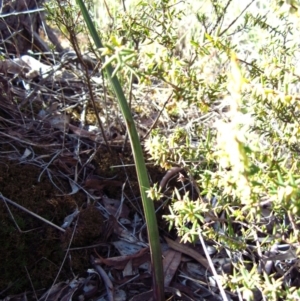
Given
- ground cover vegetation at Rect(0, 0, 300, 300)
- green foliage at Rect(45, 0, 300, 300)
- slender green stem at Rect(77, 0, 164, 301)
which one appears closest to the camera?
green foliage at Rect(45, 0, 300, 300)

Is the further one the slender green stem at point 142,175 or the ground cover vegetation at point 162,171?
the slender green stem at point 142,175

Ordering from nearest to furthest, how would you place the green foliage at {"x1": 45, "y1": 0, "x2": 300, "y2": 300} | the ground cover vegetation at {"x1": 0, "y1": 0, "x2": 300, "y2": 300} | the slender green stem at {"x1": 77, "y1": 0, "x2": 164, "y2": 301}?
the green foliage at {"x1": 45, "y1": 0, "x2": 300, "y2": 300} < the ground cover vegetation at {"x1": 0, "y1": 0, "x2": 300, "y2": 300} < the slender green stem at {"x1": 77, "y1": 0, "x2": 164, "y2": 301}

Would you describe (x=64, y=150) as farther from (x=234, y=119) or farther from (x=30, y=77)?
(x=234, y=119)

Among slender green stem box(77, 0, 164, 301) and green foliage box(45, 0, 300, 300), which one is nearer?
green foliage box(45, 0, 300, 300)

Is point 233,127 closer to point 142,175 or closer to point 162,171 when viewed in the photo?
point 142,175

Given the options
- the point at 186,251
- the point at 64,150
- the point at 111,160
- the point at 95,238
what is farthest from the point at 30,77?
the point at 186,251

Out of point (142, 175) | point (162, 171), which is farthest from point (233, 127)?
point (162, 171)

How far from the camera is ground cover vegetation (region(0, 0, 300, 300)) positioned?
1.36 metres

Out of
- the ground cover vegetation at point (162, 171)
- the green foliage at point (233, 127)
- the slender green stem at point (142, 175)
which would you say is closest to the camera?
the green foliage at point (233, 127)

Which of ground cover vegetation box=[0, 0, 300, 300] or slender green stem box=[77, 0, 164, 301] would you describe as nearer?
ground cover vegetation box=[0, 0, 300, 300]

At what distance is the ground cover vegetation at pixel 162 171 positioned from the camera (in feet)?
4.45

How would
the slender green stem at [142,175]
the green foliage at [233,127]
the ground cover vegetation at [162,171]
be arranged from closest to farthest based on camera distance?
the green foliage at [233,127], the ground cover vegetation at [162,171], the slender green stem at [142,175]

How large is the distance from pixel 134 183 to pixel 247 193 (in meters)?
1.38

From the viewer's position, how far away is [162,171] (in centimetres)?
249
